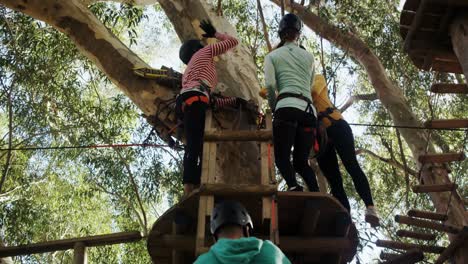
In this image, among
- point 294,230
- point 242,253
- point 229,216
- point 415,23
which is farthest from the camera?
point 415,23

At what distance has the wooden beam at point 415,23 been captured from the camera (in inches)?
161

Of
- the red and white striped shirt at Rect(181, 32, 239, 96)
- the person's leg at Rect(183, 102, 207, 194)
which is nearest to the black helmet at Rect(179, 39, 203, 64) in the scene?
the red and white striped shirt at Rect(181, 32, 239, 96)

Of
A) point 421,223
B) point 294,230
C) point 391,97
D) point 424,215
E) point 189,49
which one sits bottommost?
point 294,230

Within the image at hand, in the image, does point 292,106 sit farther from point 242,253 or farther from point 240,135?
point 242,253

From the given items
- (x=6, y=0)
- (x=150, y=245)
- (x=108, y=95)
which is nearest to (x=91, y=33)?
(x=6, y=0)

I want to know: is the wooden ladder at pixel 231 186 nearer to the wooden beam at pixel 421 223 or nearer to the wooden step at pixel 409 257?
the wooden step at pixel 409 257

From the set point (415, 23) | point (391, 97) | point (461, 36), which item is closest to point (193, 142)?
point (415, 23)

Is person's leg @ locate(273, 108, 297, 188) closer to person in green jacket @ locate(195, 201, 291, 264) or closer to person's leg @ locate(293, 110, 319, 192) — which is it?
→ person's leg @ locate(293, 110, 319, 192)

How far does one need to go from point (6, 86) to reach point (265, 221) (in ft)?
23.0

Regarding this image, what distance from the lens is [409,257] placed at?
15.0 feet

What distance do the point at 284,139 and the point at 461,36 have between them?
1.40 metres

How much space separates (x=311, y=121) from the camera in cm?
396

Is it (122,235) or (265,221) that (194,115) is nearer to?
(122,235)

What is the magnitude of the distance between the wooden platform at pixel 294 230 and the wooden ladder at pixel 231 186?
15 cm
